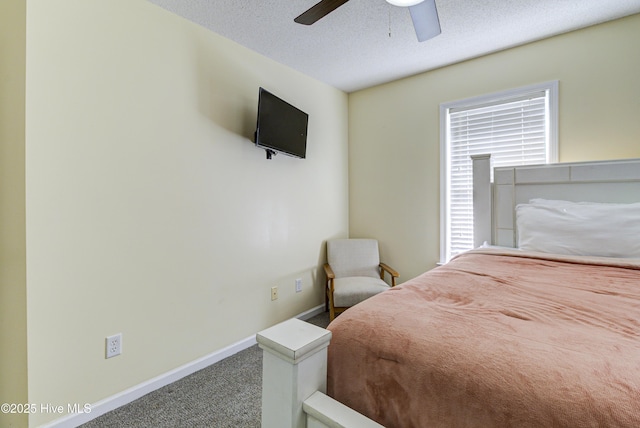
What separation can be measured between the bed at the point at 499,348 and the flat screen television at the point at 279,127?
1593 millimetres

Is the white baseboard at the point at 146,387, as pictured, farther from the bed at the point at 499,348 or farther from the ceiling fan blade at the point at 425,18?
the ceiling fan blade at the point at 425,18

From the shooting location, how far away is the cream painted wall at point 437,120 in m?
2.20

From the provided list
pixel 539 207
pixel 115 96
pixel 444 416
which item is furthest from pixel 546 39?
pixel 115 96

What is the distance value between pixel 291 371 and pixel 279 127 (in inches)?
81.8

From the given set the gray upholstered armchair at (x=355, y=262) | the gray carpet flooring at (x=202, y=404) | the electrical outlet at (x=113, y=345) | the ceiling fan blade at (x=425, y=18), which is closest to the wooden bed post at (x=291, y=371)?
the gray carpet flooring at (x=202, y=404)

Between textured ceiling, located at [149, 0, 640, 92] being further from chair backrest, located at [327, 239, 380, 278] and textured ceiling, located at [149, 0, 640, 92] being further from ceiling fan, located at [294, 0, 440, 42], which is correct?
chair backrest, located at [327, 239, 380, 278]

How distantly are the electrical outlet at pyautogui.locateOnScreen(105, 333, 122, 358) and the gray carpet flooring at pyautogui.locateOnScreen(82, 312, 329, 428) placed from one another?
1.07ft

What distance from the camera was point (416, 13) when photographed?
66.9 inches

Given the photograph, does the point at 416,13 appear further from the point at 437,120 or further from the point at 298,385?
the point at 298,385

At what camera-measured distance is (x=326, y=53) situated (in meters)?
2.60

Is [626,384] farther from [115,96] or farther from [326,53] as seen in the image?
[326,53]

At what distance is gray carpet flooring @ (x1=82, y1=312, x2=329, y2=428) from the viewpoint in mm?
1664

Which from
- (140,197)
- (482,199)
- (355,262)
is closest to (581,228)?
(482,199)

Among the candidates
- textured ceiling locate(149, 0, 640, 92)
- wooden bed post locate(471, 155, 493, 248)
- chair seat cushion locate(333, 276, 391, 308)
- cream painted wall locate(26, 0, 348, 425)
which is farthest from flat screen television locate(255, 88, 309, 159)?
wooden bed post locate(471, 155, 493, 248)
